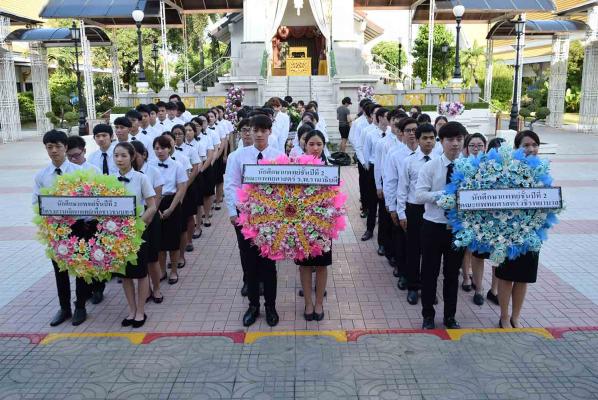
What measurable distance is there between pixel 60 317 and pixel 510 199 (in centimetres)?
446

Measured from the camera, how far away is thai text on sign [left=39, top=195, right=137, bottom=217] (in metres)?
4.85

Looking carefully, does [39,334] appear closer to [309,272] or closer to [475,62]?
[309,272]

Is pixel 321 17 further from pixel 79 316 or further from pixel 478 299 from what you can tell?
pixel 79 316

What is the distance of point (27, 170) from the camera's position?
1523cm

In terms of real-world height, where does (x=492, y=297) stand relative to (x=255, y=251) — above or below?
below

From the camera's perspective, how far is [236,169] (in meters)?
5.34

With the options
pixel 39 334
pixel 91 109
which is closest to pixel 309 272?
pixel 39 334

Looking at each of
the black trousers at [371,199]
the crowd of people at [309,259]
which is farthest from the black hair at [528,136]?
the black trousers at [371,199]

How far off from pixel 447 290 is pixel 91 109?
2256 centimetres

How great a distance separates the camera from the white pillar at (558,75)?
2523cm

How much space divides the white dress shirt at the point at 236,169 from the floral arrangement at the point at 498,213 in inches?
71.5

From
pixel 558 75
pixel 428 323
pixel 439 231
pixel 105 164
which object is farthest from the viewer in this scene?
pixel 558 75

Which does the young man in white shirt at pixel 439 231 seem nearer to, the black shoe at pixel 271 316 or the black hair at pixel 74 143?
the black shoe at pixel 271 316

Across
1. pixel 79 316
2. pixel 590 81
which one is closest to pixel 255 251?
pixel 79 316
